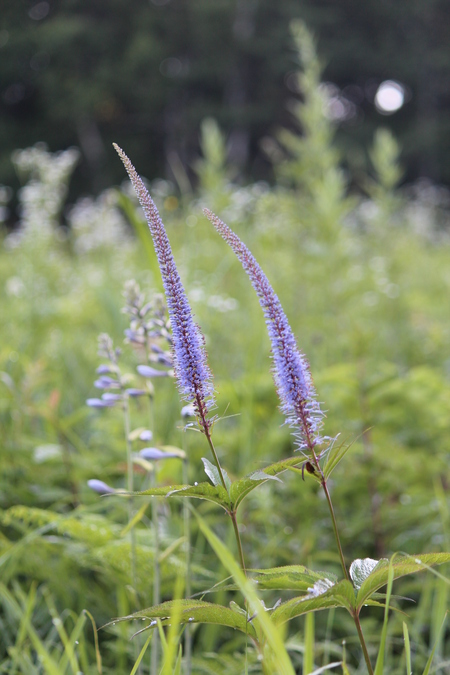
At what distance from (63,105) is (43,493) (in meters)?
22.0

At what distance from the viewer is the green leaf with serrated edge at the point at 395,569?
0.80 metres

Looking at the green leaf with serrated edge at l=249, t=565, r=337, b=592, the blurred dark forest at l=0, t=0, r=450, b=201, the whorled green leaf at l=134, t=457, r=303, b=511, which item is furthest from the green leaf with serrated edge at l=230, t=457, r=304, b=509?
the blurred dark forest at l=0, t=0, r=450, b=201

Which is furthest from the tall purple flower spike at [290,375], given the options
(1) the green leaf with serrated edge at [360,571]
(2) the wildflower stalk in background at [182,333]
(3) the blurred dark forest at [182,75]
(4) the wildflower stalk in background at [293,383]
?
(3) the blurred dark forest at [182,75]

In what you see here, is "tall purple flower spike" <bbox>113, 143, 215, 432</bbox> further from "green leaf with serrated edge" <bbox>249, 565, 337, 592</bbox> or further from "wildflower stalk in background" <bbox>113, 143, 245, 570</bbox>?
"green leaf with serrated edge" <bbox>249, 565, 337, 592</bbox>

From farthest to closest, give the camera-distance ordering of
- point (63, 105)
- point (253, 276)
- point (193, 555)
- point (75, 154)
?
point (63, 105)
point (75, 154)
point (193, 555)
point (253, 276)

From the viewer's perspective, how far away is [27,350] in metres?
3.26

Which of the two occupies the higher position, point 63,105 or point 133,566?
point 63,105

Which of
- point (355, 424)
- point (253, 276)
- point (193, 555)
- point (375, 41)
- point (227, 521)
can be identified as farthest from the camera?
point (375, 41)

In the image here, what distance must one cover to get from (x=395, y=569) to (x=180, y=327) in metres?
0.46

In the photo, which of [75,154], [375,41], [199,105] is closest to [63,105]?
[199,105]

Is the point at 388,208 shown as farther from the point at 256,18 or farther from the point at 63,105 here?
the point at 256,18

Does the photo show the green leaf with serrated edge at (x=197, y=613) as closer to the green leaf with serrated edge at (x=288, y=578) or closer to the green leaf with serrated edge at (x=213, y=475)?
the green leaf with serrated edge at (x=288, y=578)

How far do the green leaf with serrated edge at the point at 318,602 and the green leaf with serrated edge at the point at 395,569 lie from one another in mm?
20

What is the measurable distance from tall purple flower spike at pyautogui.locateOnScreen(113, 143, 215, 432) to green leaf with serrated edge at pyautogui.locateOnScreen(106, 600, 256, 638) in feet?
0.79
